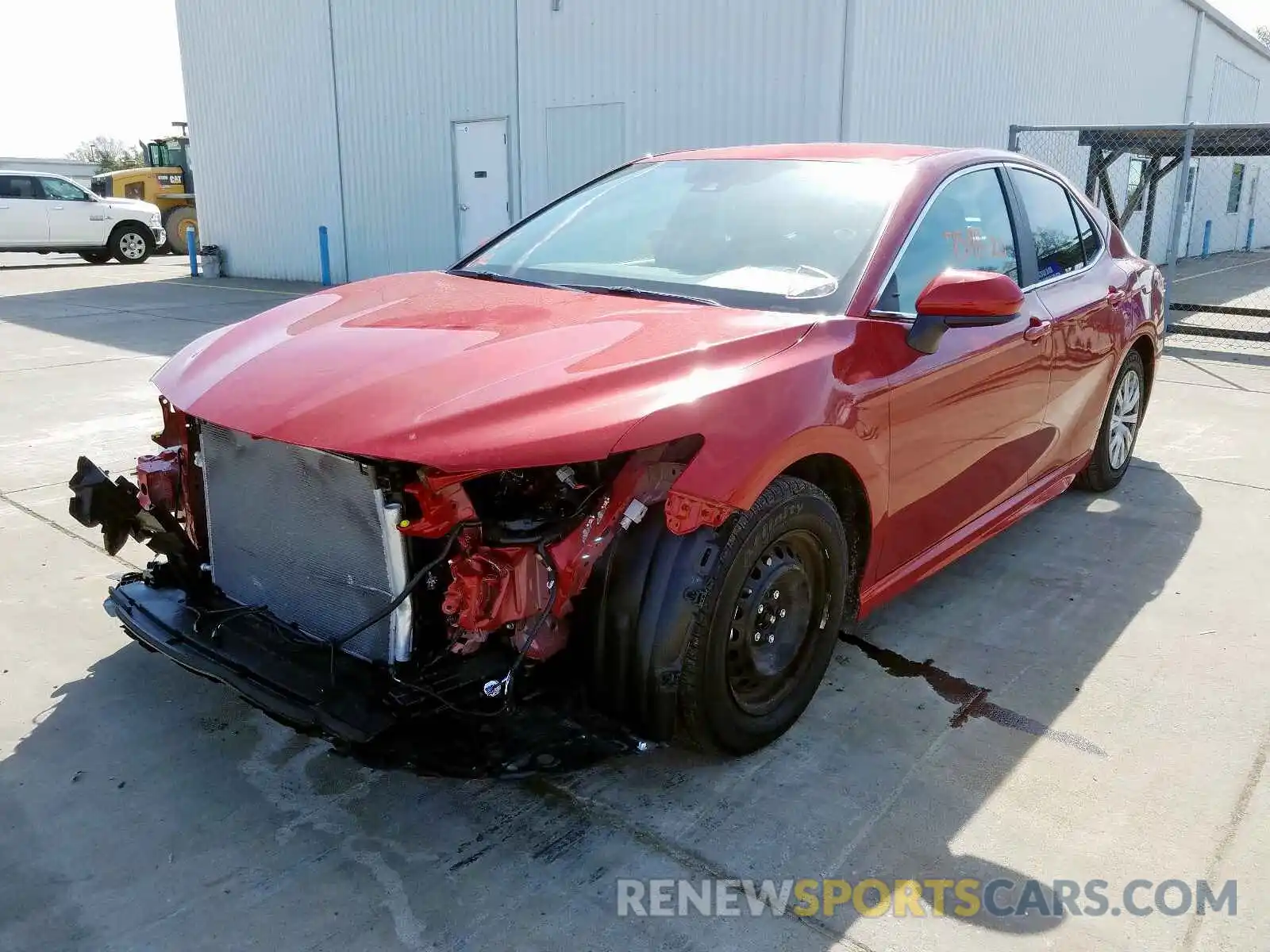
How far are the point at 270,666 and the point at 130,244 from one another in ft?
72.5

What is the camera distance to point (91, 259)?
21.8 m

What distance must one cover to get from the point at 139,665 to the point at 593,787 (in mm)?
1692

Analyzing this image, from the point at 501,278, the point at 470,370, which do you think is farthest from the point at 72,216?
the point at 470,370

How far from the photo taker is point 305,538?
2553 millimetres

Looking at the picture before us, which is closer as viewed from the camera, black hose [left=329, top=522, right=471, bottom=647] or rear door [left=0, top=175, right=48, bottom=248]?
black hose [left=329, top=522, right=471, bottom=647]

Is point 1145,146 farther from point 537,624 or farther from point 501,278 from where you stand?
point 537,624

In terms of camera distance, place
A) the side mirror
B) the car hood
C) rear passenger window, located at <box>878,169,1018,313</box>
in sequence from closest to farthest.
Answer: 1. the car hood
2. the side mirror
3. rear passenger window, located at <box>878,169,1018,313</box>

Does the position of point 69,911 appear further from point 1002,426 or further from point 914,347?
point 1002,426

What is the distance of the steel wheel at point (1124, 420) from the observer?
16.5ft

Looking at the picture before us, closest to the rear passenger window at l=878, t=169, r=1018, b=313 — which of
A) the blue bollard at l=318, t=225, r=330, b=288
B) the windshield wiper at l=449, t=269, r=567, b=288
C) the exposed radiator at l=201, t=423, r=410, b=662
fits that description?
the windshield wiper at l=449, t=269, r=567, b=288

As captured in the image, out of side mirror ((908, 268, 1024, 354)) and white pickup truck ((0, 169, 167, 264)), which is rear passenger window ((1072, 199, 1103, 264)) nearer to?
side mirror ((908, 268, 1024, 354))

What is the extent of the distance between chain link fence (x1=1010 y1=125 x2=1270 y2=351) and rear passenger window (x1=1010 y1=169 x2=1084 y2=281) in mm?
7039

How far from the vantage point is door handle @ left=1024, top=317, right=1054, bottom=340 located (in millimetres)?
3646

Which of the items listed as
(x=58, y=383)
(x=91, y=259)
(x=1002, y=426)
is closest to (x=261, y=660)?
(x=1002, y=426)
